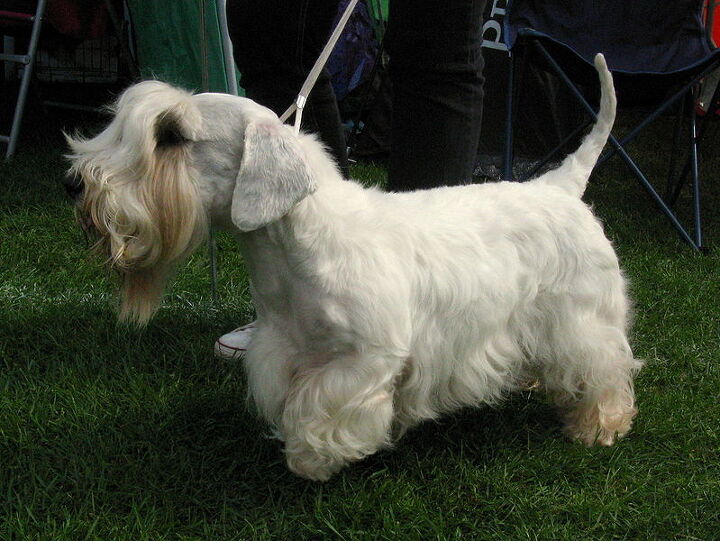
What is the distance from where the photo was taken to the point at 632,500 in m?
2.00

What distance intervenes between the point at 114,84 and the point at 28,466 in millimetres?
5277

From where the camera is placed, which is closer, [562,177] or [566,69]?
[562,177]

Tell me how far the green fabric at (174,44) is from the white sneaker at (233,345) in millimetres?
2919

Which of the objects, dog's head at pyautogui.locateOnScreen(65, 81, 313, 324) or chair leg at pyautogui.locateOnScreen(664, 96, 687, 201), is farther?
chair leg at pyautogui.locateOnScreen(664, 96, 687, 201)

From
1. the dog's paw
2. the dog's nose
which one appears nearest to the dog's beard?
the dog's nose

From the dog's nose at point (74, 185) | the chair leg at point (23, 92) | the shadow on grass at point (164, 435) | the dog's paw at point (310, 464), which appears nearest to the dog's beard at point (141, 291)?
the dog's nose at point (74, 185)

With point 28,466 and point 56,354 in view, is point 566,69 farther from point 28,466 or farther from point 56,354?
point 28,466


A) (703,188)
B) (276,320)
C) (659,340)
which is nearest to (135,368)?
(276,320)

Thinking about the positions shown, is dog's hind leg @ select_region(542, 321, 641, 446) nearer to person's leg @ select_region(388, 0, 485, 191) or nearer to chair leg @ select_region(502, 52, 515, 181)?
person's leg @ select_region(388, 0, 485, 191)

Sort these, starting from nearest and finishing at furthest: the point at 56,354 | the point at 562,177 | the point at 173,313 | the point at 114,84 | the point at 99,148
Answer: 1. the point at 99,148
2. the point at 562,177
3. the point at 56,354
4. the point at 173,313
5. the point at 114,84

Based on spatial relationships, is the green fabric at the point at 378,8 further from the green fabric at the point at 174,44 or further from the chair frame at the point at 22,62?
the chair frame at the point at 22,62

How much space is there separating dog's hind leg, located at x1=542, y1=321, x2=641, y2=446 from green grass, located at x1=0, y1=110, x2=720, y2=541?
65 mm

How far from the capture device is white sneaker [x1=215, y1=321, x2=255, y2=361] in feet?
8.23

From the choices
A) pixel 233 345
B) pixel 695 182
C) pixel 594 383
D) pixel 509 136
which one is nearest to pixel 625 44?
pixel 695 182
